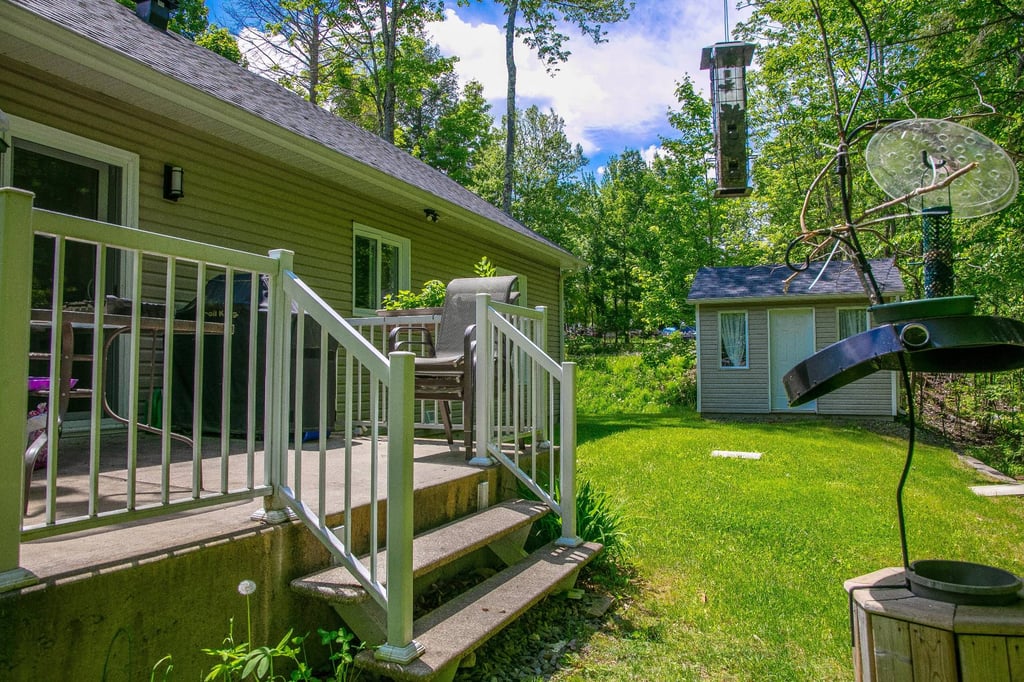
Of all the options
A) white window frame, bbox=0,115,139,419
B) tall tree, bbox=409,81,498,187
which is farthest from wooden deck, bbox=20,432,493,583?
tall tree, bbox=409,81,498,187

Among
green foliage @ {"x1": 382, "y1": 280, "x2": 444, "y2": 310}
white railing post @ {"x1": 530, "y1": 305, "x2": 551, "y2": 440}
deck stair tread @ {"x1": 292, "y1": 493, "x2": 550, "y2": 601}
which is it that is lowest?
deck stair tread @ {"x1": 292, "y1": 493, "x2": 550, "y2": 601}

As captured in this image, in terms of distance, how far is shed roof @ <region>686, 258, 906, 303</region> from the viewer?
1223 cm

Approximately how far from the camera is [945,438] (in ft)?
34.9

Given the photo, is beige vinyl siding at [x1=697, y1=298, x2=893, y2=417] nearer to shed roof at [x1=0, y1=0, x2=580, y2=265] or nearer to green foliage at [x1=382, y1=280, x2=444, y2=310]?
shed roof at [x1=0, y1=0, x2=580, y2=265]

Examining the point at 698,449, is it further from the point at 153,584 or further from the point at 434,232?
the point at 153,584

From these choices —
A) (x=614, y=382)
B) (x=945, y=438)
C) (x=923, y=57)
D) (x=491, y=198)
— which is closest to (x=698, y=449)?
(x=945, y=438)

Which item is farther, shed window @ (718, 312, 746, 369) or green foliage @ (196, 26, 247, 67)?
green foliage @ (196, 26, 247, 67)

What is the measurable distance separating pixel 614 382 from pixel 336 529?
15.9 meters

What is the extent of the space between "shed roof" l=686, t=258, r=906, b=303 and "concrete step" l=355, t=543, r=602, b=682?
9.71 m

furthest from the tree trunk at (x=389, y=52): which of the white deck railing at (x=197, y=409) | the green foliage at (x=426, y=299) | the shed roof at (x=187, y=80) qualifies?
the white deck railing at (x=197, y=409)

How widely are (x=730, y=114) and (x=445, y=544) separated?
320 cm

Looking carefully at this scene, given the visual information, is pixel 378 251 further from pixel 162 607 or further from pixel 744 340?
pixel 744 340

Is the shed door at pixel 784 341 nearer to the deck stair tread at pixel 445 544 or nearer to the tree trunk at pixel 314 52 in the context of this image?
the deck stair tread at pixel 445 544

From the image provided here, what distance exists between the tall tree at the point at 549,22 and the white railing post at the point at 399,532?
14.7m
